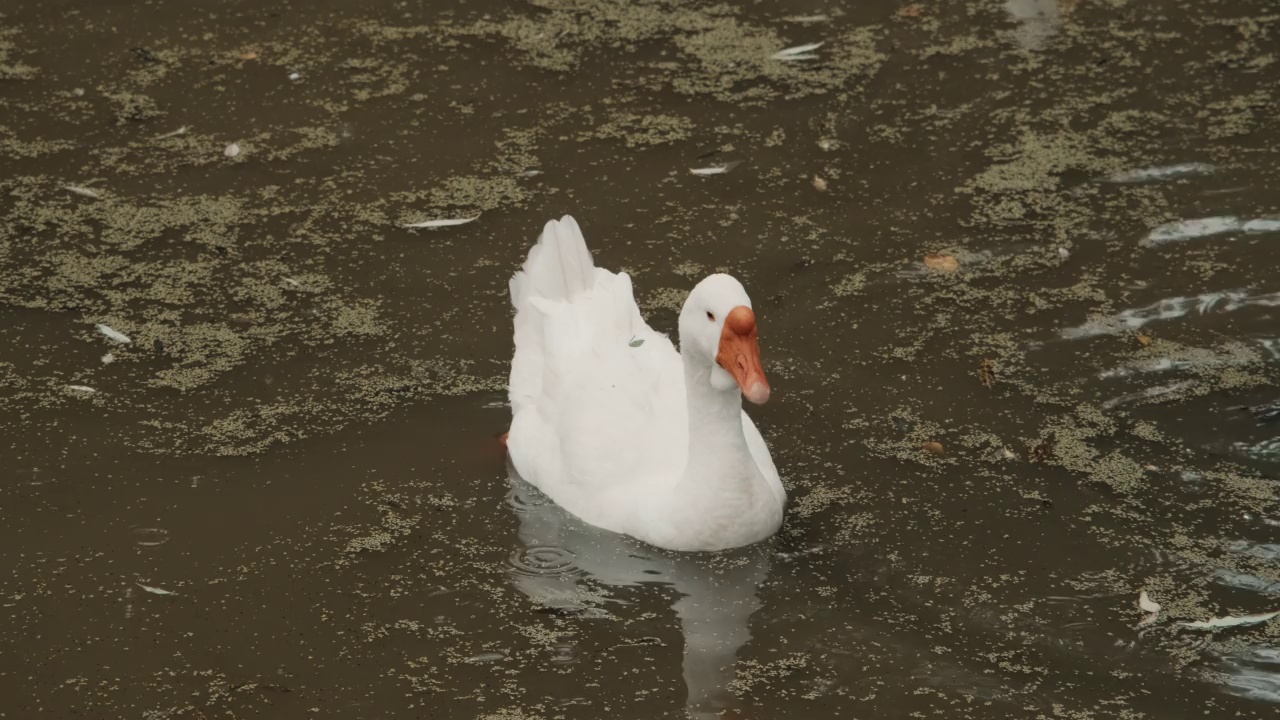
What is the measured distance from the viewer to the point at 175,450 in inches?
213

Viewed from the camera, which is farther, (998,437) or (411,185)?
(411,185)

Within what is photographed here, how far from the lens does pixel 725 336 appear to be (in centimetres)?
462

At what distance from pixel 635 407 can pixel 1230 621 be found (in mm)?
1899

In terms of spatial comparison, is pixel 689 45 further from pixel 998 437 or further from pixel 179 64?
pixel 998 437

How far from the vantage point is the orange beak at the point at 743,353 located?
4.53 m

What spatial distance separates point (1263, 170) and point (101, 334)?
483 centimetres

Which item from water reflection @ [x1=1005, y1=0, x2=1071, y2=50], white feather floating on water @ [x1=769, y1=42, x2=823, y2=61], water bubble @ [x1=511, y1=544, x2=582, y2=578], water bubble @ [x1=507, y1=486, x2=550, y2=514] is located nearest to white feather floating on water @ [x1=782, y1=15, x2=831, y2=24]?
white feather floating on water @ [x1=769, y1=42, x2=823, y2=61]

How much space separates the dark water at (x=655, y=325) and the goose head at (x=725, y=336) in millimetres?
642

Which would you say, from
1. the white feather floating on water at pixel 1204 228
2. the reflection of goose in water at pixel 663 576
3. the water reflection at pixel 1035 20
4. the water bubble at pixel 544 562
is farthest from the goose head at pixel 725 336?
the water reflection at pixel 1035 20

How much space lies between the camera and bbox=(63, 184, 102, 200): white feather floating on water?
22.8ft

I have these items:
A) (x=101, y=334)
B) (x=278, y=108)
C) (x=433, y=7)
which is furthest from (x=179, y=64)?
(x=101, y=334)

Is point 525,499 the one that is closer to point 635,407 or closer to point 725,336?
point 635,407

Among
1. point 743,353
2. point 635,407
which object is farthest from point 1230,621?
point 635,407

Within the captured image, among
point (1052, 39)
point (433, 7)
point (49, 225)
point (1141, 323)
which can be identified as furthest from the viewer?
point (433, 7)
